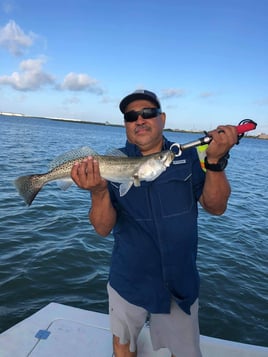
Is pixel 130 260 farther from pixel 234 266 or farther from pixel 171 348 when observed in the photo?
pixel 234 266

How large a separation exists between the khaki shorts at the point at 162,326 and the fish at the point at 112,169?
132cm

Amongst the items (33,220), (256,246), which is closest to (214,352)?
(256,246)

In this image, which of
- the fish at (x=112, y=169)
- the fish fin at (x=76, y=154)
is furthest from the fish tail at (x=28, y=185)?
the fish fin at (x=76, y=154)

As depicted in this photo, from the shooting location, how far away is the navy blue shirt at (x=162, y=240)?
354 centimetres

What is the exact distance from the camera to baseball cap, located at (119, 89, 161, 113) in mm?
3945

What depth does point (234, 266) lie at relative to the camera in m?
9.48

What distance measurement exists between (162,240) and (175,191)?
0.56 metres

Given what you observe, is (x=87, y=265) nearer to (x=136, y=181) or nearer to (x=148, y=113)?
(x=136, y=181)

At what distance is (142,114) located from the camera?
12.6 ft

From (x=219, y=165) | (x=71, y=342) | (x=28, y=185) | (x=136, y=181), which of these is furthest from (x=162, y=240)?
(x=71, y=342)

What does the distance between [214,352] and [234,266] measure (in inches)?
210

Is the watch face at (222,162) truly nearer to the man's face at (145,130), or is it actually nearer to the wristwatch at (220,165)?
the wristwatch at (220,165)

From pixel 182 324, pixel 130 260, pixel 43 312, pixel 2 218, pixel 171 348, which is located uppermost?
pixel 130 260

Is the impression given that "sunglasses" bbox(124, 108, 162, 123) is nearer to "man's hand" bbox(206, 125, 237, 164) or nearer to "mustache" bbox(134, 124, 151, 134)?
"mustache" bbox(134, 124, 151, 134)
